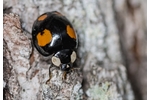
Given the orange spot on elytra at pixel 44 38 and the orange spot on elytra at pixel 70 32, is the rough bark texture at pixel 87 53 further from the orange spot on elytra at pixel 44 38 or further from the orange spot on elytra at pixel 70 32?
the orange spot on elytra at pixel 70 32

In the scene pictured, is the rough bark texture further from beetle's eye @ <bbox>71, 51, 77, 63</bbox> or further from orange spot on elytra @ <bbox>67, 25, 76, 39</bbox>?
orange spot on elytra @ <bbox>67, 25, 76, 39</bbox>

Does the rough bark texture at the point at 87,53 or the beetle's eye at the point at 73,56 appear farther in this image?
the beetle's eye at the point at 73,56

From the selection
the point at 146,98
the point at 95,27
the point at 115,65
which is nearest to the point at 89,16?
the point at 95,27

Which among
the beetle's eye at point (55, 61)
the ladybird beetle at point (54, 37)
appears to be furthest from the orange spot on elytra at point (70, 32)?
the beetle's eye at point (55, 61)

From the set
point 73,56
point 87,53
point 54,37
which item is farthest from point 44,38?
point 87,53

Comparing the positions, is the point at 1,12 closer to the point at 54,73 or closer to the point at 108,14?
the point at 54,73

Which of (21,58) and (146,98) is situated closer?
(21,58)
